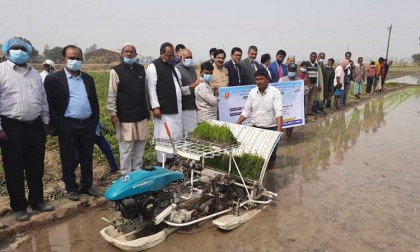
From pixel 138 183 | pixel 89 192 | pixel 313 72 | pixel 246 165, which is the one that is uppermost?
pixel 313 72

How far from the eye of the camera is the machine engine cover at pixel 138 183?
3.43m

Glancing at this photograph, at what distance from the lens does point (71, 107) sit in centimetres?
449

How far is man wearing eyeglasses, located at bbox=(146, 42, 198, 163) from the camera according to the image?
211 inches

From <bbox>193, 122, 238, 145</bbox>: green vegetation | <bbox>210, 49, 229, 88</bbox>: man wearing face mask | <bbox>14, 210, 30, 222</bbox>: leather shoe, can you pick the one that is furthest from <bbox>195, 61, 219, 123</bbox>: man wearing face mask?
<bbox>14, 210, 30, 222</bbox>: leather shoe

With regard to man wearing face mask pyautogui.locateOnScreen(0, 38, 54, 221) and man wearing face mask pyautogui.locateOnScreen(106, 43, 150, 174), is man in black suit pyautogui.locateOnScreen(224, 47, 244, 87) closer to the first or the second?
man wearing face mask pyautogui.locateOnScreen(106, 43, 150, 174)

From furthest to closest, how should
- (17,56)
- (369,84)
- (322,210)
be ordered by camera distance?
(369,84), (322,210), (17,56)

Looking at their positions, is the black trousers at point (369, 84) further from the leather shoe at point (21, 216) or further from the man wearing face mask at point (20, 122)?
the leather shoe at point (21, 216)

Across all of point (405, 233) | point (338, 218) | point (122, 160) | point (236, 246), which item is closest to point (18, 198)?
point (122, 160)

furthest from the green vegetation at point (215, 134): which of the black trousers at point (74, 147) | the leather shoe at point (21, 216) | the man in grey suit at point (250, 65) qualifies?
the man in grey suit at point (250, 65)

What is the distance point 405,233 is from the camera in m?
4.11

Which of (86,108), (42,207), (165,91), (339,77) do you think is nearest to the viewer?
(42,207)

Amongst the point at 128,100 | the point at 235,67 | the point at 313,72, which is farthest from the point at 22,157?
the point at 313,72

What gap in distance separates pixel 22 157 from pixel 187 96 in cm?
272

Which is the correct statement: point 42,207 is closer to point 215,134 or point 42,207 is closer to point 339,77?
point 215,134
